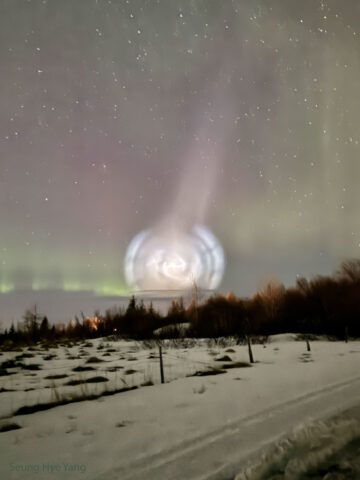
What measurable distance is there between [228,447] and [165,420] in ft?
6.92

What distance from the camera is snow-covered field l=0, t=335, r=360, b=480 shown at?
174 inches

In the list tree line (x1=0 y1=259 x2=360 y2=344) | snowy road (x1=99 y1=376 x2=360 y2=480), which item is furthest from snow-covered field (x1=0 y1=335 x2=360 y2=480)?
tree line (x1=0 y1=259 x2=360 y2=344)

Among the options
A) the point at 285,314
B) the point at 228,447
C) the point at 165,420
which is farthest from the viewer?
the point at 285,314

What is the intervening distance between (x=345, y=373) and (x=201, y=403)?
610 centimetres

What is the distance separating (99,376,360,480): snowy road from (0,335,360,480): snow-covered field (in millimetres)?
14

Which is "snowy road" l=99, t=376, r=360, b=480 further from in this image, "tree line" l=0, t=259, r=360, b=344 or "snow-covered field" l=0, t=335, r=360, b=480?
"tree line" l=0, t=259, r=360, b=344

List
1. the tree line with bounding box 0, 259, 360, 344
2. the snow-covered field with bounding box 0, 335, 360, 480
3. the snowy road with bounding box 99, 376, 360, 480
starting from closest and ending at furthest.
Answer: the snowy road with bounding box 99, 376, 360, 480
the snow-covered field with bounding box 0, 335, 360, 480
the tree line with bounding box 0, 259, 360, 344

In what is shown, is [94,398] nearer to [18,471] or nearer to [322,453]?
[18,471]

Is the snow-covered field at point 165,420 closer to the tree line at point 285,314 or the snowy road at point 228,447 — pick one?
the snowy road at point 228,447

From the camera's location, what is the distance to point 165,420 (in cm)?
652

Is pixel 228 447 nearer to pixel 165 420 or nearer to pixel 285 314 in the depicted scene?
pixel 165 420

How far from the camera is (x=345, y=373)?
1095 centimetres

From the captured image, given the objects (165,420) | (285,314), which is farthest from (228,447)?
(285,314)

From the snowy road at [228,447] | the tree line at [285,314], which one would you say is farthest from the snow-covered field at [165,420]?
the tree line at [285,314]
